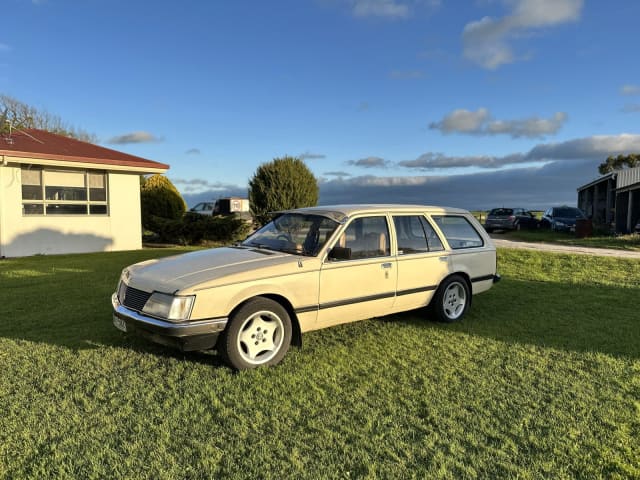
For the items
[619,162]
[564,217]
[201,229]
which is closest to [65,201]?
[201,229]

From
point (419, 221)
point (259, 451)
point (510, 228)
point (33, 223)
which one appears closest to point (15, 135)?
point (33, 223)

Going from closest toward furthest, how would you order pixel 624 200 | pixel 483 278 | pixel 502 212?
pixel 483 278 < pixel 624 200 < pixel 502 212

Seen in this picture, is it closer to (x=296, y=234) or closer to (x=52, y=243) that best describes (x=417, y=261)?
(x=296, y=234)

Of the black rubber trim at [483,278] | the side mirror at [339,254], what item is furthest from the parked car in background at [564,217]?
the side mirror at [339,254]

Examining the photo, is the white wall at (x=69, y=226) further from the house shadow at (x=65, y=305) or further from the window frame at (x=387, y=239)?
the window frame at (x=387, y=239)

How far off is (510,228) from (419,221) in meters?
21.7

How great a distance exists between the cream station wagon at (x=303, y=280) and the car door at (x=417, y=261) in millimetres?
15

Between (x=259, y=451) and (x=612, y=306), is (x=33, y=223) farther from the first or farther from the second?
(x=612, y=306)

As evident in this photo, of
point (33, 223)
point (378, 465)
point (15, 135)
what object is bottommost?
point (378, 465)

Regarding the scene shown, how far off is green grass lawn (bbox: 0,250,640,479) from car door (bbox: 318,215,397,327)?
41 centimetres

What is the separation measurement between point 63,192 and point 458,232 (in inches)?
485

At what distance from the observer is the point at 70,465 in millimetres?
2684

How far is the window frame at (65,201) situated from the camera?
12875 millimetres

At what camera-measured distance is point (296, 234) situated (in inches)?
203
